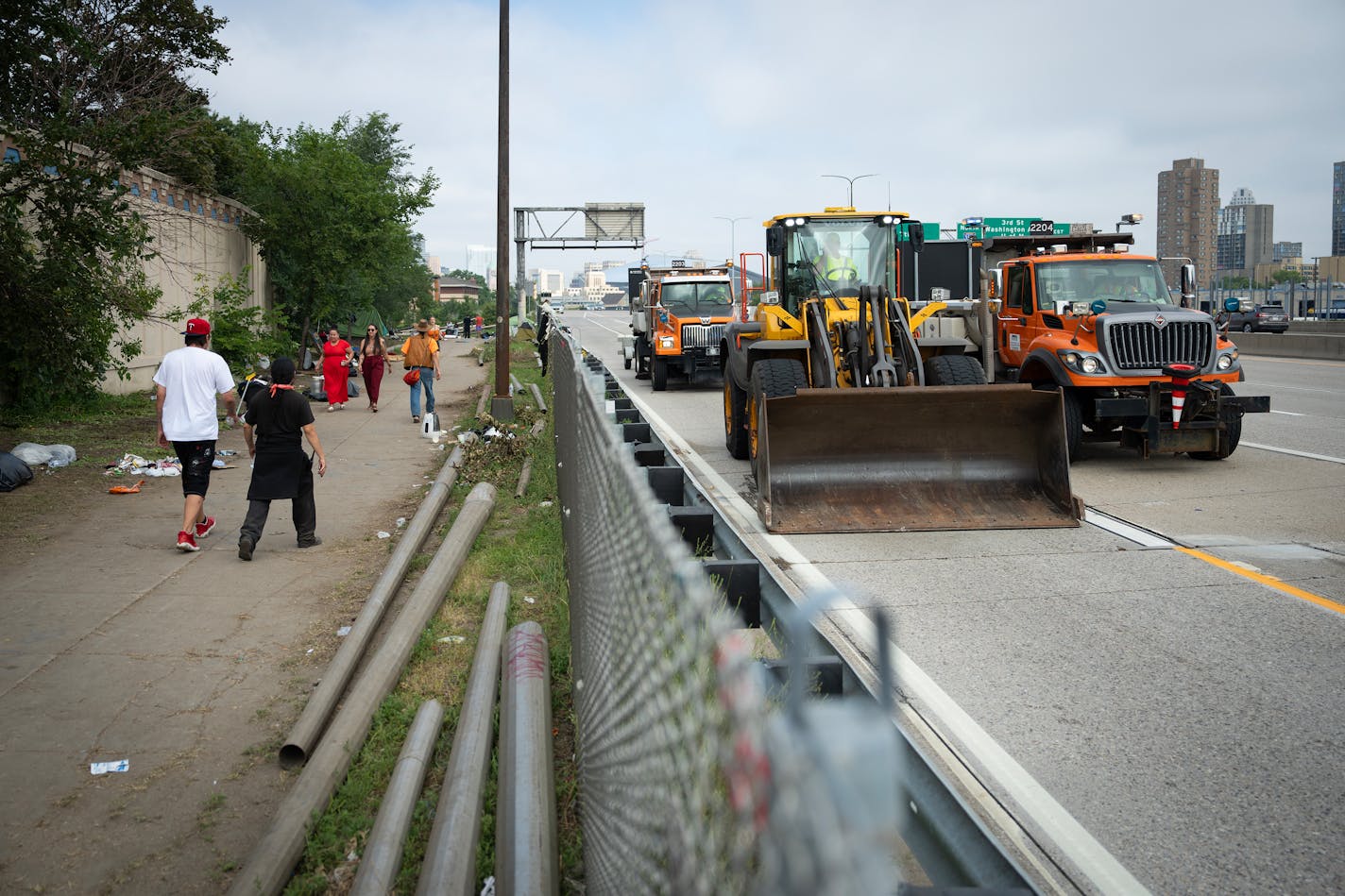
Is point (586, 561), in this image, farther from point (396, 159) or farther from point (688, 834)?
point (396, 159)

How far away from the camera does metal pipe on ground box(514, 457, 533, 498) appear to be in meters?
12.3

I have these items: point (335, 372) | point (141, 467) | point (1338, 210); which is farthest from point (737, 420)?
point (1338, 210)

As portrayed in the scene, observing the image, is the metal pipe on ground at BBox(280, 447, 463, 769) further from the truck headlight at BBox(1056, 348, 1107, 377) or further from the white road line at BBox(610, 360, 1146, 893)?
the truck headlight at BBox(1056, 348, 1107, 377)

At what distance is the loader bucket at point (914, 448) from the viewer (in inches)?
404

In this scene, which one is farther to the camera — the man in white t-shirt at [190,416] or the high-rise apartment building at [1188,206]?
the high-rise apartment building at [1188,206]

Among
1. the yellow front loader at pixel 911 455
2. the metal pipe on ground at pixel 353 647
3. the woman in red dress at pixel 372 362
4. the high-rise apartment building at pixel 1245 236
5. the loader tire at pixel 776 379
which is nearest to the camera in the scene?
the metal pipe on ground at pixel 353 647

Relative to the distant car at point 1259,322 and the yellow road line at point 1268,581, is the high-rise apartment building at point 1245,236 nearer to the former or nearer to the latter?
the distant car at point 1259,322

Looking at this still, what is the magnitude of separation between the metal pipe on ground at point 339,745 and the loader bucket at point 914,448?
11.2 feet

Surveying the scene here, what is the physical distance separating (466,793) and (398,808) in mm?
284

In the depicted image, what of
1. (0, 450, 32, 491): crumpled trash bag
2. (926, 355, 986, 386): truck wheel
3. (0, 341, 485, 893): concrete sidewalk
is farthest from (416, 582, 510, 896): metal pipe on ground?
(0, 450, 32, 491): crumpled trash bag

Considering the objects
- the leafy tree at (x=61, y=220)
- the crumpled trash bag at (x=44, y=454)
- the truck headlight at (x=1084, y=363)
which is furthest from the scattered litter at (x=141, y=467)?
the truck headlight at (x=1084, y=363)

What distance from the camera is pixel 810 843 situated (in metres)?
1.08

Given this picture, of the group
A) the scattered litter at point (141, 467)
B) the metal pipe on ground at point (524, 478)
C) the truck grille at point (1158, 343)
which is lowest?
the metal pipe on ground at point (524, 478)

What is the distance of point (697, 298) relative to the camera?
2677cm
